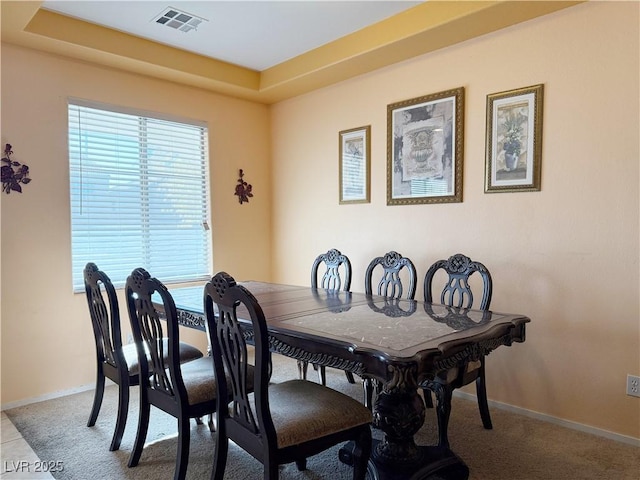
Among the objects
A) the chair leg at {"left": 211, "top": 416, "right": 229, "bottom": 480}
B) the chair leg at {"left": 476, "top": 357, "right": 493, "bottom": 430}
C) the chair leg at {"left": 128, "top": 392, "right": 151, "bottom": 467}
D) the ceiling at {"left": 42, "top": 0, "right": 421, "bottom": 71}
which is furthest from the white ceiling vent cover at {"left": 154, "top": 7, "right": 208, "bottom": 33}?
the chair leg at {"left": 476, "top": 357, "right": 493, "bottom": 430}

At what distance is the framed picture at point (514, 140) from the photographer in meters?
2.71

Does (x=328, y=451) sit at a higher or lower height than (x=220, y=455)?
lower

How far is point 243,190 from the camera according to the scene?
4.32 metres

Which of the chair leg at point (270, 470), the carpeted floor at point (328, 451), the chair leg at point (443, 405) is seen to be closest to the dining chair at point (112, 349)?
the carpeted floor at point (328, 451)

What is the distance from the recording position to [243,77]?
13.0ft

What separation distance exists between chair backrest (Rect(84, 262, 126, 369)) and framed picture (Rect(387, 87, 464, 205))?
83.3 inches

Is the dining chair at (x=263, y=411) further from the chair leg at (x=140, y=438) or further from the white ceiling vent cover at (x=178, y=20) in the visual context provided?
the white ceiling vent cover at (x=178, y=20)

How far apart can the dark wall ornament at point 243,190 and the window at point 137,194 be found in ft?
1.08

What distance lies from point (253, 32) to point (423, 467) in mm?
2988

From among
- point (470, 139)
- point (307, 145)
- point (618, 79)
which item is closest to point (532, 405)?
point (470, 139)

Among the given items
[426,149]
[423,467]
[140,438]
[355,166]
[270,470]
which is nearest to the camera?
[270,470]

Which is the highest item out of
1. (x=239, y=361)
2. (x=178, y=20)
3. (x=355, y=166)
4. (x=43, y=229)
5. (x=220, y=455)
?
(x=178, y=20)

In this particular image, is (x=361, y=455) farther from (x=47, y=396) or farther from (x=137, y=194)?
(x=137, y=194)

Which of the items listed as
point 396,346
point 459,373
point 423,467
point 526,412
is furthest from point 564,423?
point 396,346
